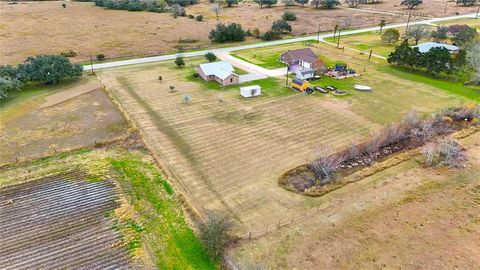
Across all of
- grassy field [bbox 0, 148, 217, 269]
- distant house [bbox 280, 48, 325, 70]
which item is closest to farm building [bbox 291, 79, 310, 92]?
distant house [bbox 280, 48, 325, 70]

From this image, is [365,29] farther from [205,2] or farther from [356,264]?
[356,264]

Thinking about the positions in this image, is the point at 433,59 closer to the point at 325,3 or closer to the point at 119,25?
the point at 325,3

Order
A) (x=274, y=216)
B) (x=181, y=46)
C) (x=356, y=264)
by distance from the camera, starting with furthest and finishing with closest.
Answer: (x=181, y=46)
(x=274, y=216)
(x=356, y=264)

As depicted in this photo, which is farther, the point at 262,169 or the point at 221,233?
the point at 262,169

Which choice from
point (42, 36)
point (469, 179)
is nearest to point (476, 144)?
point (469, 179)


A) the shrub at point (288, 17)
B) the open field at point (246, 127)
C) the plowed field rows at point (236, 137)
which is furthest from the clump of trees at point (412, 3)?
the plowed field rows at point (236, 137)

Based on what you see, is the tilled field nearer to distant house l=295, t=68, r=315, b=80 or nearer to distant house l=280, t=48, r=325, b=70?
distant house l=295, t=68, r=315, b=80

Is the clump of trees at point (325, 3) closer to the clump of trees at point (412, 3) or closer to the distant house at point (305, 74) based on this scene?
the clump of trees at point (412, 3)
